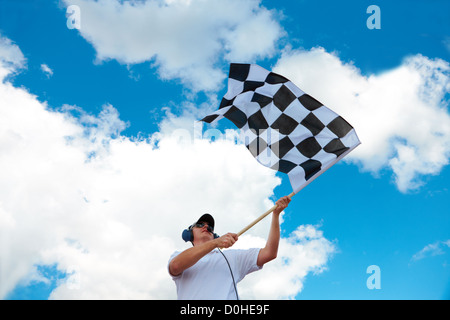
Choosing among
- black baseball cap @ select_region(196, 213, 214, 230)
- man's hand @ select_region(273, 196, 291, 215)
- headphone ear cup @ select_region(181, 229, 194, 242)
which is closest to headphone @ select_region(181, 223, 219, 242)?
headphone ear cup @ select_region(181, 229, 194, 242)

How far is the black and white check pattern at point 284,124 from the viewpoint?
5.70 metres

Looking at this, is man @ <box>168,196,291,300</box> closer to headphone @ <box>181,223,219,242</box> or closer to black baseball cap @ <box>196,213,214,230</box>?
headphone @ <box>181,223,219,242</box>

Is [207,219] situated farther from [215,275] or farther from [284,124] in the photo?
[284,124]

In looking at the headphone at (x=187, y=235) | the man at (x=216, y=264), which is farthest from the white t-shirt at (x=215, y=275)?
the headphone at (x=187, y=235)

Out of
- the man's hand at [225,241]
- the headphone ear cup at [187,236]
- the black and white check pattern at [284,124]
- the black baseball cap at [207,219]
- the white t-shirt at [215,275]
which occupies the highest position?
the black and white check pattern at [284,124]

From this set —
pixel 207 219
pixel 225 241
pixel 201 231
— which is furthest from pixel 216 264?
pixel 207 219

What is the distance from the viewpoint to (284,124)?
6176mm

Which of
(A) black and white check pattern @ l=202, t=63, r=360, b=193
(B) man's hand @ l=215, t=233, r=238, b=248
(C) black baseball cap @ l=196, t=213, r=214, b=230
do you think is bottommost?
(B) man's hand @ l=215, t=233, r=238, b=248

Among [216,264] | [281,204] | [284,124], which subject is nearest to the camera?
[216,264]

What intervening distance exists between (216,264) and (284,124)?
9.03ft

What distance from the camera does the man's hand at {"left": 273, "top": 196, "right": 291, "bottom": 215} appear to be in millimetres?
4898

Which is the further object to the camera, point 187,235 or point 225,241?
point 187,235

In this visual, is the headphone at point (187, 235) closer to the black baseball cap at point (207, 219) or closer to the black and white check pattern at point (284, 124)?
the black baseball cap at point (207, 219)
